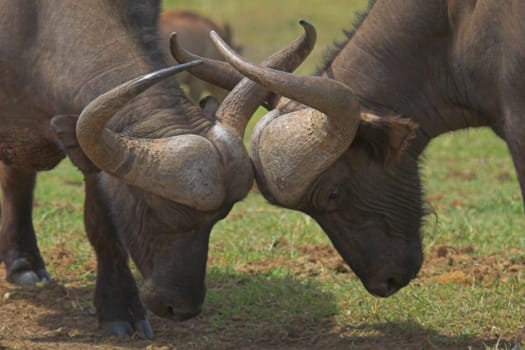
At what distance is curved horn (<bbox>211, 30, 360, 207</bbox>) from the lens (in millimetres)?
5613

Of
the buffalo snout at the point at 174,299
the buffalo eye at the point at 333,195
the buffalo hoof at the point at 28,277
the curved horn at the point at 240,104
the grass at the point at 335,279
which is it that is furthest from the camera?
the buffalo hoof at the point at 28,277

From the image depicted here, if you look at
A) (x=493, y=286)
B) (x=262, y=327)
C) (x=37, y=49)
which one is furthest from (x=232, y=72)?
(x=493, y=286)

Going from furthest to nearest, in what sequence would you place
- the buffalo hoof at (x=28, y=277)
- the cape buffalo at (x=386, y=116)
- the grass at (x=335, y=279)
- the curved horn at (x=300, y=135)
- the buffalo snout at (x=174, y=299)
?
the buffalo hoof at (x=28, y=277)
the grass at (x=335, y=279)
the buffalo snout at (x=174, y=299)
the cape buffalo at (x=386, y=116)
the curved horn at (x=300, y=135)

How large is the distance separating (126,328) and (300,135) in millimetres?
1668

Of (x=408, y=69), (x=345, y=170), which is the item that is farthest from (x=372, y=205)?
(x=408, y=69)

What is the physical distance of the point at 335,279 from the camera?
7570mm

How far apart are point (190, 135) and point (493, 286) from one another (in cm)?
241

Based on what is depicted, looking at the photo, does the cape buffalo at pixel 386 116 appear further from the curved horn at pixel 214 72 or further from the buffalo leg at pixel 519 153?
the curved horn at pixel 214 72

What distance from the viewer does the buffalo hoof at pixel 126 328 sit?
21.8 ft

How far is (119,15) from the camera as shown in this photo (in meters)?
6.24

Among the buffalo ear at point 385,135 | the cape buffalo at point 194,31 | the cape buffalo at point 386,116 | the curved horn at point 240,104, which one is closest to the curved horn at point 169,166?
the curved horn at point 240,104

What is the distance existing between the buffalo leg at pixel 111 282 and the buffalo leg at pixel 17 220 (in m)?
1.18

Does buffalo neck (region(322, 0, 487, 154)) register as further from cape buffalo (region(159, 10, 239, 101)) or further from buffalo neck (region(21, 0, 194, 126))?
cape buffalo (region(159, 10, 239, 101))

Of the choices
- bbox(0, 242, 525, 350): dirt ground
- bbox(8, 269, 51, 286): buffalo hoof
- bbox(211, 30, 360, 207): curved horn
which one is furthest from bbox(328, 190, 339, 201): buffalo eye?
bbox(8, 269, 51, 286): buffalo hoof
